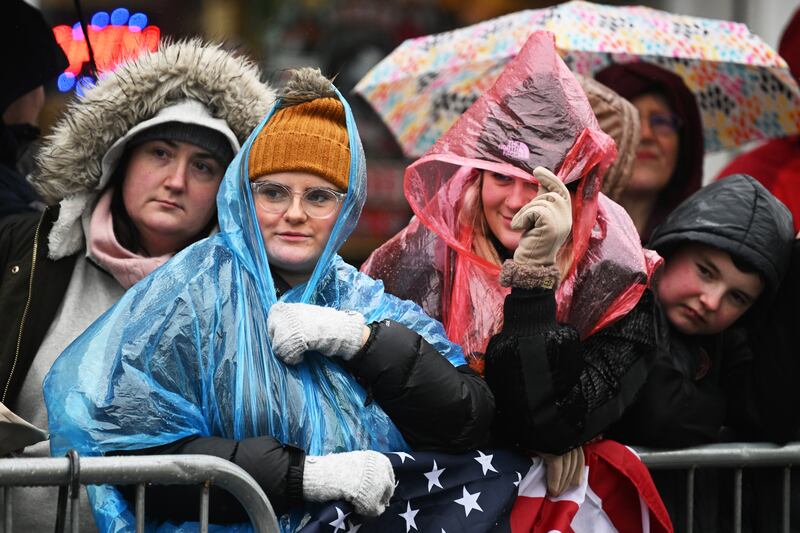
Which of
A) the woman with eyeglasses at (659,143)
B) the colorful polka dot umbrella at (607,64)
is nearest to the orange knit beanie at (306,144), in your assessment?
the woman with eyeglasses at (659,143)

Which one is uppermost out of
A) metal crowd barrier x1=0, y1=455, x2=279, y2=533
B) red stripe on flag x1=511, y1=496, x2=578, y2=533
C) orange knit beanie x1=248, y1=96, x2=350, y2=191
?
orange knit beanie x1=248, y1=96, x2=350, y2=191

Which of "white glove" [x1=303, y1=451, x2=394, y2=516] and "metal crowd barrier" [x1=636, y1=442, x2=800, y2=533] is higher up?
"white glove" [x1=303, y1=451, x2=394, y2=516]

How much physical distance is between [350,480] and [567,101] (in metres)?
1.28

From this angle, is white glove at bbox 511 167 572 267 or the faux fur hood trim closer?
white glove at bbox 511 167 572 267

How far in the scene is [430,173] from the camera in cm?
369

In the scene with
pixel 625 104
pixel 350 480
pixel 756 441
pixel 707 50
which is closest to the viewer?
pixel 350 480

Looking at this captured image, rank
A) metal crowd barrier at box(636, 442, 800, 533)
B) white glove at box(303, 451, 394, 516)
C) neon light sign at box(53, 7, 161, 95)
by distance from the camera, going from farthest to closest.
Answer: neon light sign at box(53, 7, 161, 95)
metal crowd barrier at box(636, 442, 800, 533)
white glove at box(303, 451, 394, 516)

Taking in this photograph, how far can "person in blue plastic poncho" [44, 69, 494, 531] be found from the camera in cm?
289

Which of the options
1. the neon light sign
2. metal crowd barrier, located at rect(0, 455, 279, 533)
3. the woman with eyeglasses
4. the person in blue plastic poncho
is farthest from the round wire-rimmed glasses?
the woman with eyeglasses

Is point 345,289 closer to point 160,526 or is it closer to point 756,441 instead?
point 160,526

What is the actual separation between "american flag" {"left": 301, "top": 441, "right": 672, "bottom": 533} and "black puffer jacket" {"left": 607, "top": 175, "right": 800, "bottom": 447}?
19 cm

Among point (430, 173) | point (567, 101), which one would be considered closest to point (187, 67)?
point (430, 173)

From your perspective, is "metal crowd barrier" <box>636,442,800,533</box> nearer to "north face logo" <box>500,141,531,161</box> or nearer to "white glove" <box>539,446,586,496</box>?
"white glove" <box>539,446,586,496</box>

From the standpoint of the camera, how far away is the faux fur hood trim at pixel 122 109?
3.60 m
